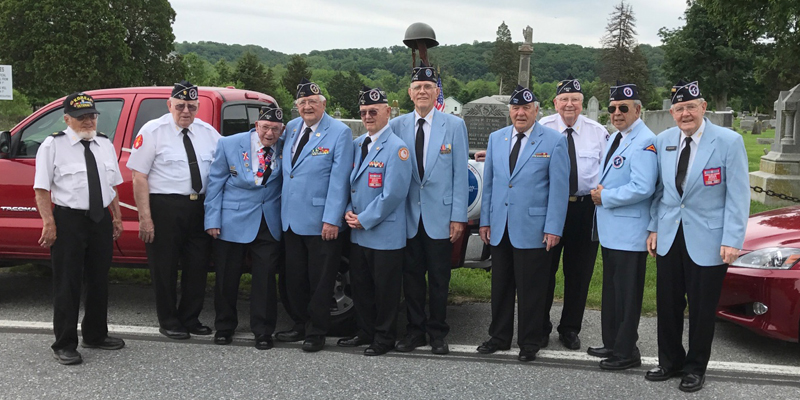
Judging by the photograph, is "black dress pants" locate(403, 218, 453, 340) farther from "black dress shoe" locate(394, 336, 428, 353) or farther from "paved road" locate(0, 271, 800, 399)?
"paved road" locate(0, 271, 800, 399)

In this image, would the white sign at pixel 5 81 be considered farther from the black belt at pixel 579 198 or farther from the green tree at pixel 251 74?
the green tree at pixel 251 74

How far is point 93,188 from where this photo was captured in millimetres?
4398

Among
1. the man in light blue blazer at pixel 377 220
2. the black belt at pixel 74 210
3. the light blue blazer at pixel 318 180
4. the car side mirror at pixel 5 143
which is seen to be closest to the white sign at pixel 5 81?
the car side mirror at pixel 5 143

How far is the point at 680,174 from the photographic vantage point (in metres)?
4.04

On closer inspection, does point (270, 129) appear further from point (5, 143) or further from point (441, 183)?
point (5, 143)

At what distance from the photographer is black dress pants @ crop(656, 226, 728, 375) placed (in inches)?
156

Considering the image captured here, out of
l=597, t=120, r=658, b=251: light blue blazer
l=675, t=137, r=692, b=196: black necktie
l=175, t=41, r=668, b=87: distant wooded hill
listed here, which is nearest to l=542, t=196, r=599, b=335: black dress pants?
l=597, t=120, r=658, b=251: light blue blazer

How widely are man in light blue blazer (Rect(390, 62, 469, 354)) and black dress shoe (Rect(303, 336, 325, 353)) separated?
528 millimetres

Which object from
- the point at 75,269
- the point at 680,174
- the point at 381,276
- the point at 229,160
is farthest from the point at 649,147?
the point at 75,269

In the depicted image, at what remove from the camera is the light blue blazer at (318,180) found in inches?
182

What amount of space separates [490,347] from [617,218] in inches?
47.2

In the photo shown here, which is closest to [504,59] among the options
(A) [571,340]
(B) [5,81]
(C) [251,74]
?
(C) [251,74]

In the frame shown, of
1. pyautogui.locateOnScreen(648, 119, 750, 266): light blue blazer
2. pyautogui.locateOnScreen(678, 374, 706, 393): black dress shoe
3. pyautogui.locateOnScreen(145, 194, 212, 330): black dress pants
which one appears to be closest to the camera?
pyautogui.locateOnScreen(648, 119, 750, 266): light blue blazer

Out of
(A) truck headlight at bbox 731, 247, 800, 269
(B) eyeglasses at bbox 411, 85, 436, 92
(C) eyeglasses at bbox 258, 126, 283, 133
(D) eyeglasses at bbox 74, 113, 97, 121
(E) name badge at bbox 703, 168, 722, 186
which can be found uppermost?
(B) eyeglasses at bbox 411, 85, 436, 92
